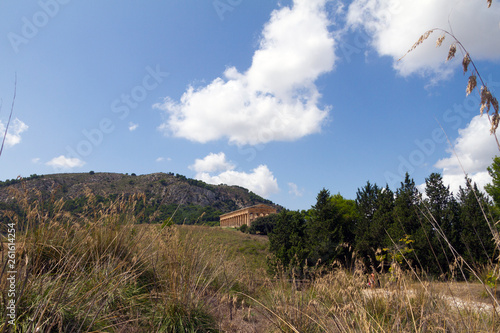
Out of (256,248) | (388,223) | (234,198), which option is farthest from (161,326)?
(234,198)

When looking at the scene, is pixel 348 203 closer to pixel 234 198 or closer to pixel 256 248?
pixel 256 248

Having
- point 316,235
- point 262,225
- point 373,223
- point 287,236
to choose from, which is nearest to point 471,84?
point 373,223

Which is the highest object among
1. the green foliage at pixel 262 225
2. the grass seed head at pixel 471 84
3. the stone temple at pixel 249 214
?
the stone temple at pixel 249 214

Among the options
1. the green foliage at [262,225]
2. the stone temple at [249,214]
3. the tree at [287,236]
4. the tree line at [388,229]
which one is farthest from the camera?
the stone temple at [249,214]

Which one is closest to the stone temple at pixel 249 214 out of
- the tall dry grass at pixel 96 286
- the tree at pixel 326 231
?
the tree at pixel 326 231

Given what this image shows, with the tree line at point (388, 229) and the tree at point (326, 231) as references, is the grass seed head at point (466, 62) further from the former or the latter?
the tree at point (326, 231)

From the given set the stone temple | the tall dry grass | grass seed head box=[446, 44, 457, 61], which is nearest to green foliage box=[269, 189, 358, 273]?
the tall dry grass

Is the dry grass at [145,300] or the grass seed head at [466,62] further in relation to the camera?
the dry grass at [145,300]

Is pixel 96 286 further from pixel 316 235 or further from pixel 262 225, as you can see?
pixel 262 225

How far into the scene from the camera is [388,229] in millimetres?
17344

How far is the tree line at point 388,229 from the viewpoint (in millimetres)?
14547

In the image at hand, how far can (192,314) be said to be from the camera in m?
3.23

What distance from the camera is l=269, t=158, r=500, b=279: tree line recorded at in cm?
1455

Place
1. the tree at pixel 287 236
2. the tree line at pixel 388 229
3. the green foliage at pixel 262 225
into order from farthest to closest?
the green foliage at pixel 262 225, the tree at pixel 287 236, the tree line at pixel 388 229
